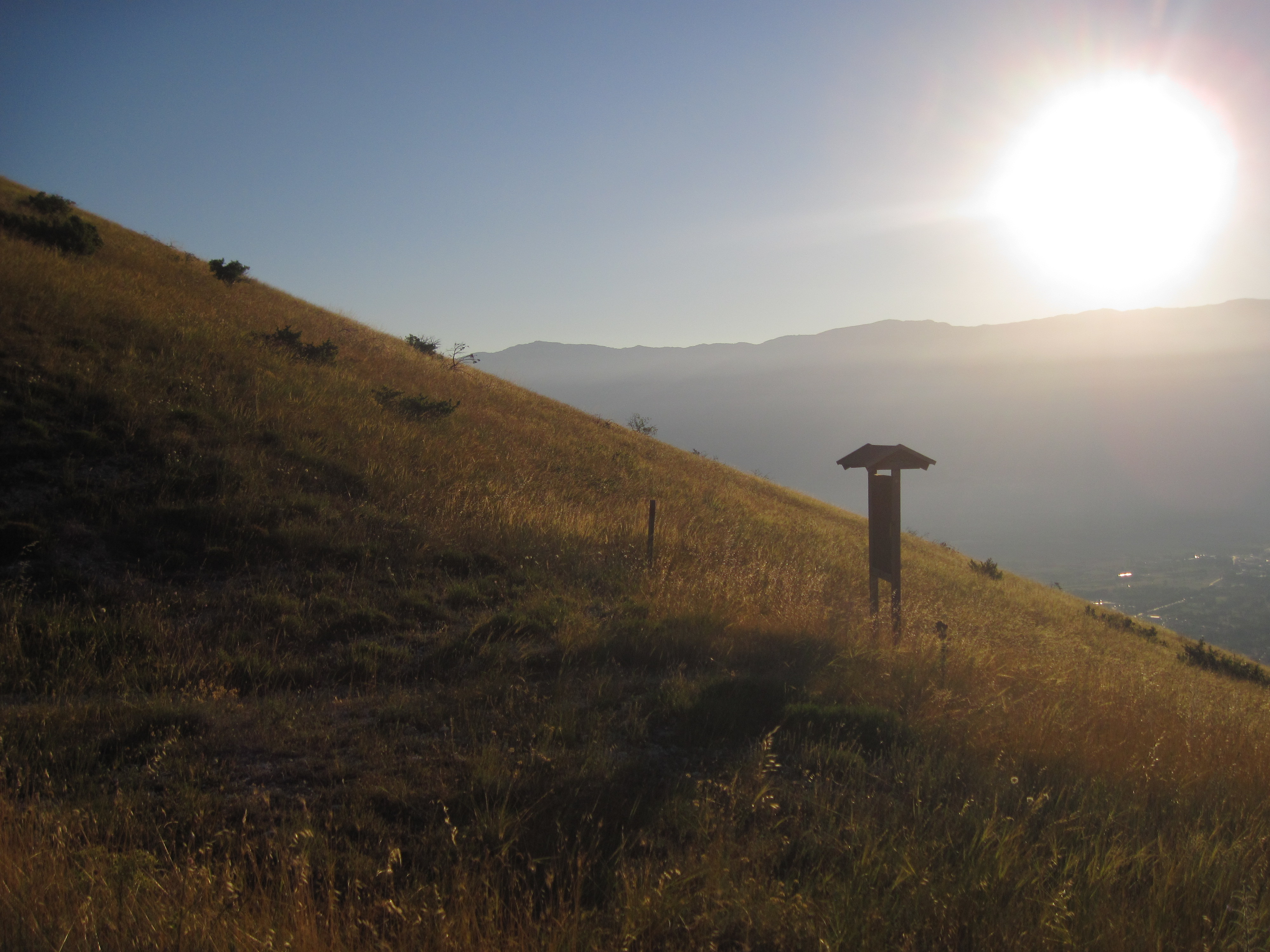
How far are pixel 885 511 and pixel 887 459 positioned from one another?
2.26 feet

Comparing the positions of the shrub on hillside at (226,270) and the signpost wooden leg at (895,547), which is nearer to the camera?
the signpost wooden leg at (895,547)

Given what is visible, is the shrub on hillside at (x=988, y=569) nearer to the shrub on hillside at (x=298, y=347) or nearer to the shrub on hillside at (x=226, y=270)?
the shrub on hillside at (x=298, y=347)

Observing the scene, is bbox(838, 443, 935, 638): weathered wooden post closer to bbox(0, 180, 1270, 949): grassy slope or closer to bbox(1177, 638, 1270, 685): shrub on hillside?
bbox(0, 180, 1270, 949): grassy slope

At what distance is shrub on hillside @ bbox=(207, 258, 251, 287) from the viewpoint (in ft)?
62.0

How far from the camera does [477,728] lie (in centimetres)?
441

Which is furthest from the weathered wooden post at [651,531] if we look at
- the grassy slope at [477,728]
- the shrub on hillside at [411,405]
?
the shrub on hillside at [411,405]

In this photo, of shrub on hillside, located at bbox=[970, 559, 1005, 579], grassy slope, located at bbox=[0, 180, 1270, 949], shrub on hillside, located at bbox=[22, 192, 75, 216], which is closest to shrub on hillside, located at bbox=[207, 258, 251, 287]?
shrub on hillside, located at bbox=[22, 192, 75, 216]

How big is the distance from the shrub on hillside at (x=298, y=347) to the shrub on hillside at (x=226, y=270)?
585cm

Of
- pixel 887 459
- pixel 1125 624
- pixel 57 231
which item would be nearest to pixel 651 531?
pixel 887 459

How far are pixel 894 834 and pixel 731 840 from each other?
2.75ft

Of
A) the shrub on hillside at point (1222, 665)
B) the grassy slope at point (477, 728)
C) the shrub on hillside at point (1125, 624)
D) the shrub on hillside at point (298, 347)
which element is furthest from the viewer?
the shrub on hillside at point (1125, 624)

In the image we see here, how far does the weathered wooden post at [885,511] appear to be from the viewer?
873cm

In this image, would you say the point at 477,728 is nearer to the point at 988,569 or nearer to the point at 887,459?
the point at 887,459

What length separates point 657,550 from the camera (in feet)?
30.8
